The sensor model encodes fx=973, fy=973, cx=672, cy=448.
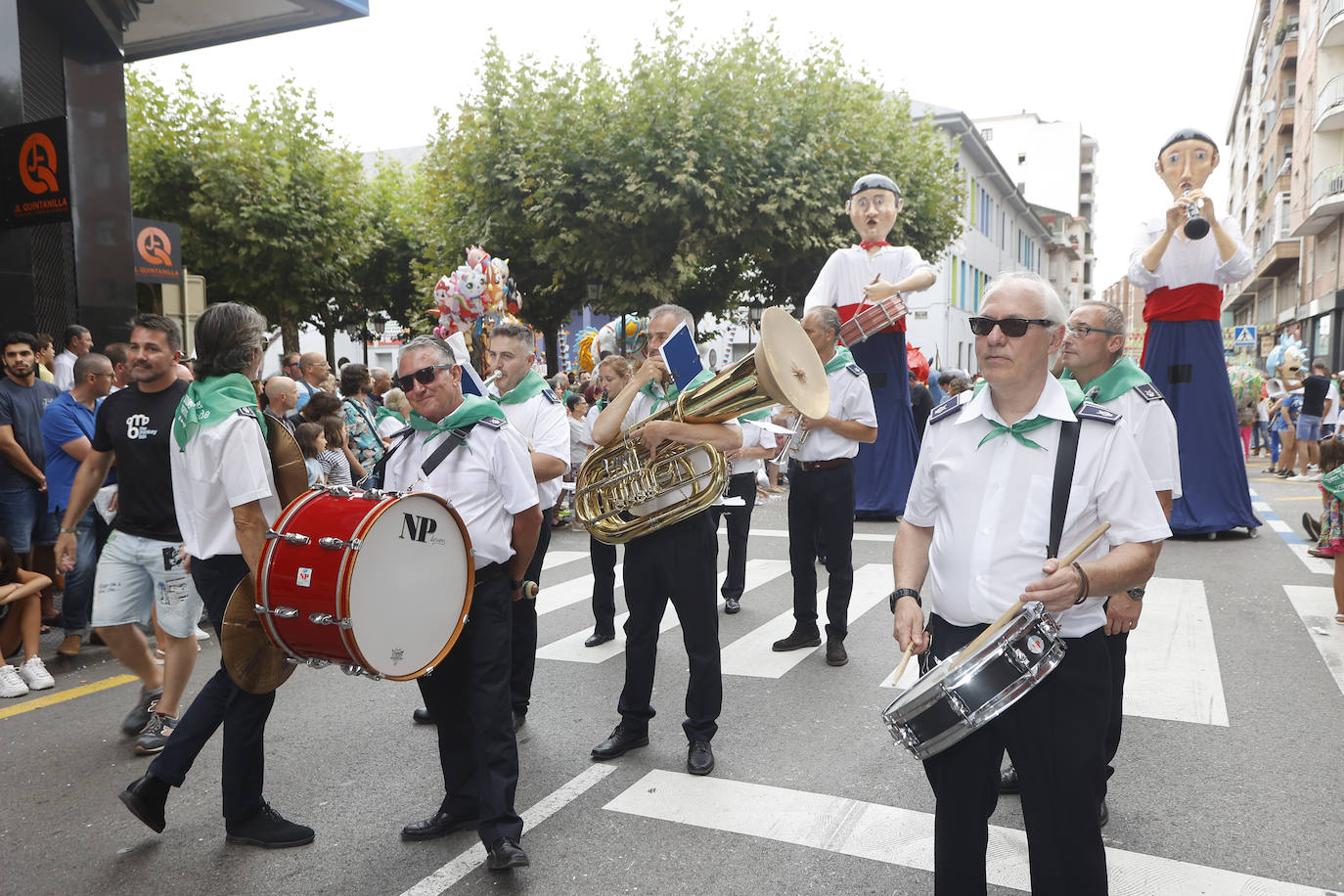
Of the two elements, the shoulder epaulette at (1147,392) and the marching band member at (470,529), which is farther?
the shoulder epaulette at (1147,392)

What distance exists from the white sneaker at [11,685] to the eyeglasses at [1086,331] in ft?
19.3

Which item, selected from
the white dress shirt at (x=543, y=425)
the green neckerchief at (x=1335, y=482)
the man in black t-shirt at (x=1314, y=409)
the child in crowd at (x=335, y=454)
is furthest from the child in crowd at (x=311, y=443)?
the man in black t-shirt at (x=1314, y=409)

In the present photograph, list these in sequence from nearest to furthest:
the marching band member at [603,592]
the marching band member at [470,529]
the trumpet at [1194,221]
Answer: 1. the marching band member at [470,529]
2. the marching band member at [603,592]
3. the trumpet at [1194,221]

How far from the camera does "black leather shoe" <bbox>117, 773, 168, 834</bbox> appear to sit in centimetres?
359

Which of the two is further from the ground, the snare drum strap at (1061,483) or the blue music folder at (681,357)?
the blue music folder at (681,357)

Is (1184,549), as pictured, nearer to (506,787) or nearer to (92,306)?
(506,787)

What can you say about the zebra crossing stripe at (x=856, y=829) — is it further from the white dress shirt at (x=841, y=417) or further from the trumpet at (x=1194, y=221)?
the trumpet at (x=1194, y=221)

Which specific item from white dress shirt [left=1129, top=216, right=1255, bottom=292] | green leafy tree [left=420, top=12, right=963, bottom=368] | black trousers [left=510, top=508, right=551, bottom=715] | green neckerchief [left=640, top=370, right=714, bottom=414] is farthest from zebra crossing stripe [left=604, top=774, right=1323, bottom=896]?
green leafy tree [left=420, top=12, right=963, bottom=368]

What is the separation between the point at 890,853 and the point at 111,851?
9.46 feet

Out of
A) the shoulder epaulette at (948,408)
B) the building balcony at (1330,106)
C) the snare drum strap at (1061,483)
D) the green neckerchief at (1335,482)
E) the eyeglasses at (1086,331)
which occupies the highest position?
the building balcony at (1330,106)

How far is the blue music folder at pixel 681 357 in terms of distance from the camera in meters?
4.39

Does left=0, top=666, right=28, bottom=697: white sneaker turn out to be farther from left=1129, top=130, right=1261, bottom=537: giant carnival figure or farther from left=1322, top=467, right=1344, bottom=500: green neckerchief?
left=1322, top=467, right=1344, bottom=500: green neckerchief

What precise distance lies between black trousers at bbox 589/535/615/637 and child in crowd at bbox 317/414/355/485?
2.96 meters

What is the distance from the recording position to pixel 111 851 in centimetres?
365
